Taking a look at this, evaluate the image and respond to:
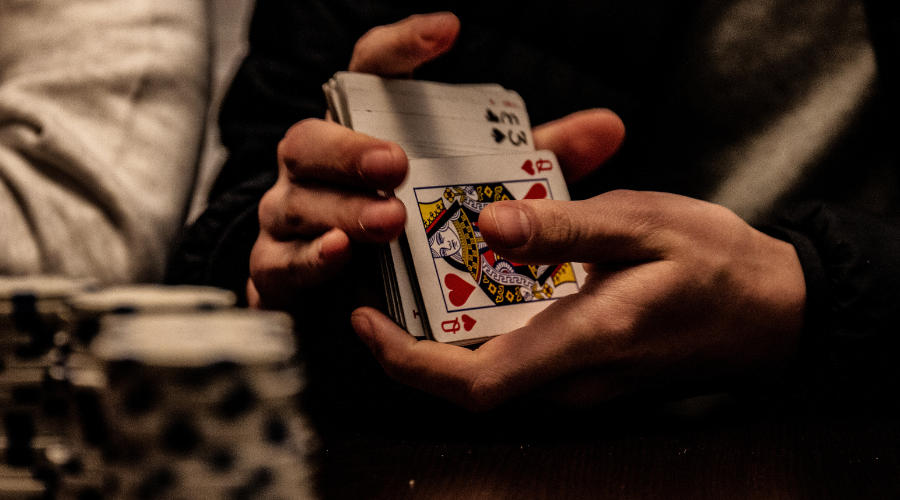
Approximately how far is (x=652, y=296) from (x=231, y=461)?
37 centimetres

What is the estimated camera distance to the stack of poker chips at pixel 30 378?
18 cm

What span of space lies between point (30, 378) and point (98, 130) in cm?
69

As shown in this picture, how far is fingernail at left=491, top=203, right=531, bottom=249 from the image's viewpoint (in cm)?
40

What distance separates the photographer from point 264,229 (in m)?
0.64

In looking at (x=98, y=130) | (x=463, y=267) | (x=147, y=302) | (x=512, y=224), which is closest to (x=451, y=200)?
(x=463, y=267)

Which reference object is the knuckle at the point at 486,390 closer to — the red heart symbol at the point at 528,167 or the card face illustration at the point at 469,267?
the card face illustration at the point at 469,267

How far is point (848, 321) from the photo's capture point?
508 mm

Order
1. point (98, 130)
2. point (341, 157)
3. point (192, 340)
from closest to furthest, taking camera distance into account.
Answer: point (192, 340) < point (341, 157) < point (98, 130)

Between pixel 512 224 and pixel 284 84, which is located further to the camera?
pixel 284 84

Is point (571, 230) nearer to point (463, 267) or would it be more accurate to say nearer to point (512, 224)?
point (512, 224)

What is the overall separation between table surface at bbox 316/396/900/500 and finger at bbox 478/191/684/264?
0.49 feet

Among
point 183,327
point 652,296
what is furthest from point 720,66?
point 183,327

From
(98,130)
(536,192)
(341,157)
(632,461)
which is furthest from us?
(98,130)

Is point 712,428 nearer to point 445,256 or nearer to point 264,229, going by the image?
point 445,256
